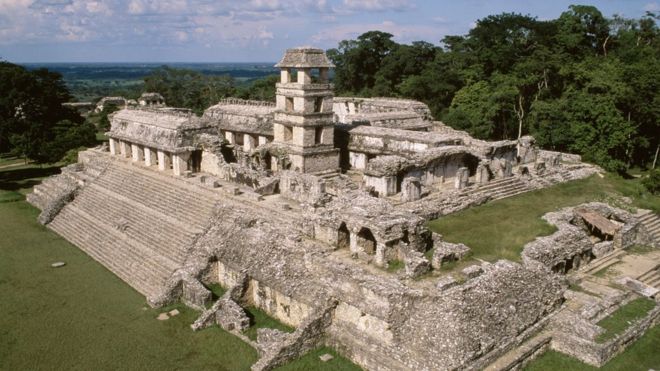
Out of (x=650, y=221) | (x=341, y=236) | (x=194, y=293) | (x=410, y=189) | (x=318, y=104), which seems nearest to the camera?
(x=194, y=293)

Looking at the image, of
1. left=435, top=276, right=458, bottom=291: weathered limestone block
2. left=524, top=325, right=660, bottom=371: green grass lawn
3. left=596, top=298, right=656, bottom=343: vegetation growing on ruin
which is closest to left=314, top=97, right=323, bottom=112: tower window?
left=435, top=276, right=458, bottom=291: weathered limestone block

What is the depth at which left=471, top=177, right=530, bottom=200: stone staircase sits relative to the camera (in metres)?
24.1

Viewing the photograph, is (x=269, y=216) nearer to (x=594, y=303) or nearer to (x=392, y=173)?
(x=392, y=173)

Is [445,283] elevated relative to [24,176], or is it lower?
elevated

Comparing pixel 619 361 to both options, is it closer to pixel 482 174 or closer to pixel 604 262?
pixel 604 262

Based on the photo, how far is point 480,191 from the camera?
2414 cm

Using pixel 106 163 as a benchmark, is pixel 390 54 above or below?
above

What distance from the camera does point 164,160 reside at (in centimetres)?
2633

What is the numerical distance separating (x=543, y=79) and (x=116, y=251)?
35.6 meters

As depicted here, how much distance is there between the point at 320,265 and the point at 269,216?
5097 millimetres

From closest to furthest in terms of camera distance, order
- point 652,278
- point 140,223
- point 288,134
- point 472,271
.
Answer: point 472,271 → point 652,278 → point 140,223 → point 288,134

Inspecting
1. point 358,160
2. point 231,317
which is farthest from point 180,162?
point 231,317

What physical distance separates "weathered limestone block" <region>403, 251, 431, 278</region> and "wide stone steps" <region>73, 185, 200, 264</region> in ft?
28.5

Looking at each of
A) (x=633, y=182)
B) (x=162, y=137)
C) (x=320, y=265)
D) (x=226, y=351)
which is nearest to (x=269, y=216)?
(x=320, y=265)
